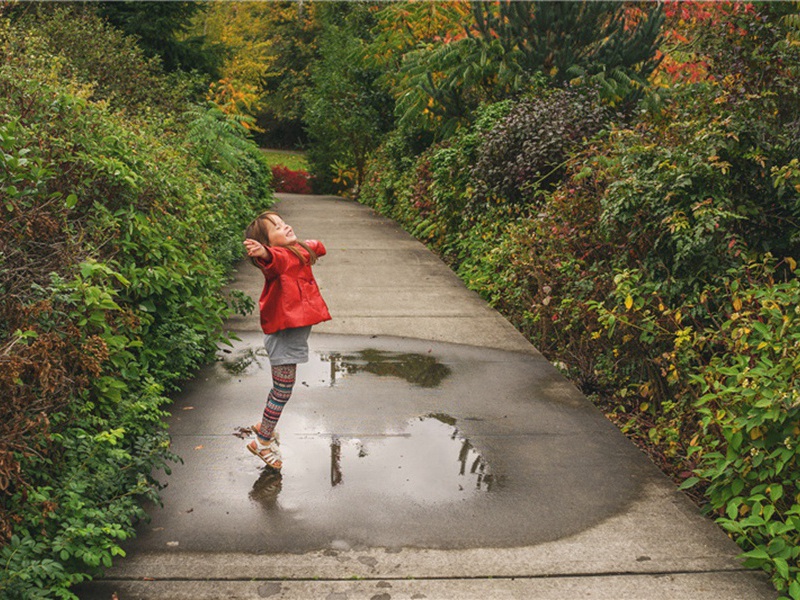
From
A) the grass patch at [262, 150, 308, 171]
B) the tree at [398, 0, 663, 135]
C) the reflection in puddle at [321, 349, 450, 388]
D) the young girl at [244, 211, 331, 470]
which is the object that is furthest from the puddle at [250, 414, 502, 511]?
the grass patch at [262, 150, 308, 171]

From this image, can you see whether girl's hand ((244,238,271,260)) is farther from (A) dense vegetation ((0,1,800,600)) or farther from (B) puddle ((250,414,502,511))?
(B) puddle ((250,414,502,511))

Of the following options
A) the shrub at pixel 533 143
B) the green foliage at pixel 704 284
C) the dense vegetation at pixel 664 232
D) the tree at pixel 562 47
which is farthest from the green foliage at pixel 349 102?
the green foliage at pixel 704 284

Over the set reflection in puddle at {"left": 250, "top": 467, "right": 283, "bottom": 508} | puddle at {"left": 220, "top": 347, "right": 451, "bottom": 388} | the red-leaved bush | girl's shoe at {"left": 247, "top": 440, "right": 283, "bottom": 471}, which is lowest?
the red-leaved bush

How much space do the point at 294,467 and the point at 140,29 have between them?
16.6 m

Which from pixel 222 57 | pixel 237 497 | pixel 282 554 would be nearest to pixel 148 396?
pixel 237 497

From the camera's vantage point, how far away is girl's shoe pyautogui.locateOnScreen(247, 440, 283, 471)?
4711mm

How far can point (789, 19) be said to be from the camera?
6355 mm

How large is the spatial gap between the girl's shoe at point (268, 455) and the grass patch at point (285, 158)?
3686cm

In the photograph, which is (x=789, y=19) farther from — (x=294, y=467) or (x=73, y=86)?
(x=73, y=86)

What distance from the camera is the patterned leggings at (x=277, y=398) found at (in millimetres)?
4805

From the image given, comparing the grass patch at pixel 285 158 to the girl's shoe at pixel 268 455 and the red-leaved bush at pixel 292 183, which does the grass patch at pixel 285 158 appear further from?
the girl's shoe at pixel 268 455

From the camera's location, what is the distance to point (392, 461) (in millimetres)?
4871

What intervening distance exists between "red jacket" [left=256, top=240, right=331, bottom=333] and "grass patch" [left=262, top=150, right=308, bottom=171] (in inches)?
1444

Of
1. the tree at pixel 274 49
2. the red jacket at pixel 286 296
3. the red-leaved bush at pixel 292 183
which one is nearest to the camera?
the red jacket at pixel 286 296
